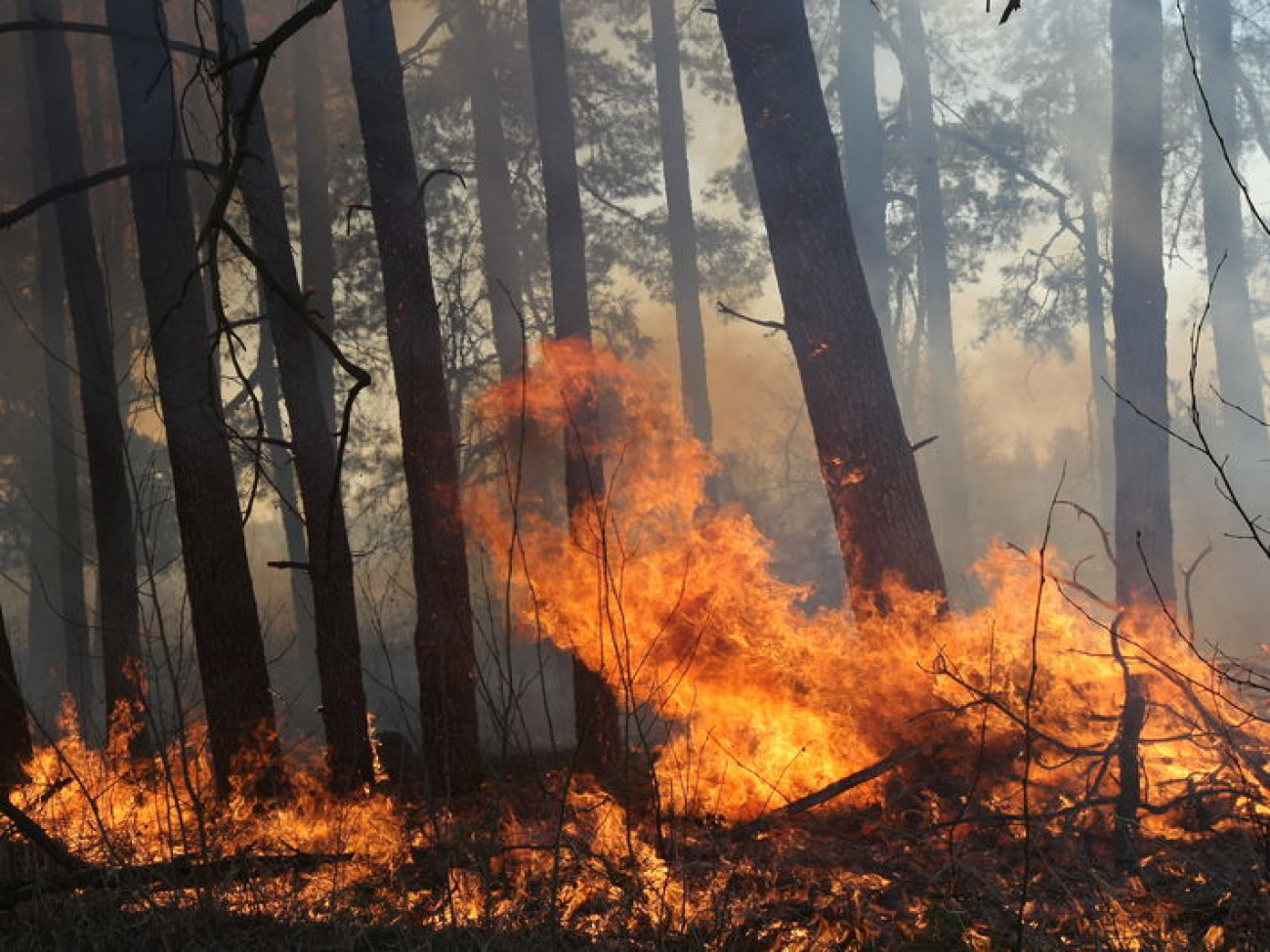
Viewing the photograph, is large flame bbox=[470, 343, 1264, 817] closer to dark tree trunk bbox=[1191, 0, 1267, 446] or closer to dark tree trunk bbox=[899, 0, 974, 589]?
dark tree trunk bbox=[899, 0, 974, 589]

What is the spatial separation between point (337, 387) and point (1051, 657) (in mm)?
17506

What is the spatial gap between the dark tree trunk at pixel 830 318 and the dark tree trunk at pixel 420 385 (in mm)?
2771

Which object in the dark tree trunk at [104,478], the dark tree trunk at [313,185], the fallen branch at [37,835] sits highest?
the dark tree trunk at [313,185]

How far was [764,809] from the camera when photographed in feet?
18.7

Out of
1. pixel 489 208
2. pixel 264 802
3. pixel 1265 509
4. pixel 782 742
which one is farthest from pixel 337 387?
pixel 1265 509

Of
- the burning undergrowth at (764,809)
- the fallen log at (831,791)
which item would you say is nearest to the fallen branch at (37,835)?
the burning undergrowth at (764,809)

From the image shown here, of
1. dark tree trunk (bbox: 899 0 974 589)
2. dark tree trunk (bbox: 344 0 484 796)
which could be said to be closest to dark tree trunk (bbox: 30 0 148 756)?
dark tree trunk (bbox: 344 0 484 796)

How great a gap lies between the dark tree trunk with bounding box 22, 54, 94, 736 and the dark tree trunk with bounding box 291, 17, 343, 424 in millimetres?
3801

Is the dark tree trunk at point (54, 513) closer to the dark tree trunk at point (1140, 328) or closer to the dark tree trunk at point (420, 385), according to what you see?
the dark tree trunk at point (420, 385)

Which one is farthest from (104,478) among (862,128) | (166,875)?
(862,128)

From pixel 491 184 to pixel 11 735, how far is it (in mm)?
12918

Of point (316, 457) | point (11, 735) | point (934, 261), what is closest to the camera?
point (11, 735)

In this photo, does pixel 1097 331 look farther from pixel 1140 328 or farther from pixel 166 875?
pixel 166 875

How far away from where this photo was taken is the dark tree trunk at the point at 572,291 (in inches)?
373
